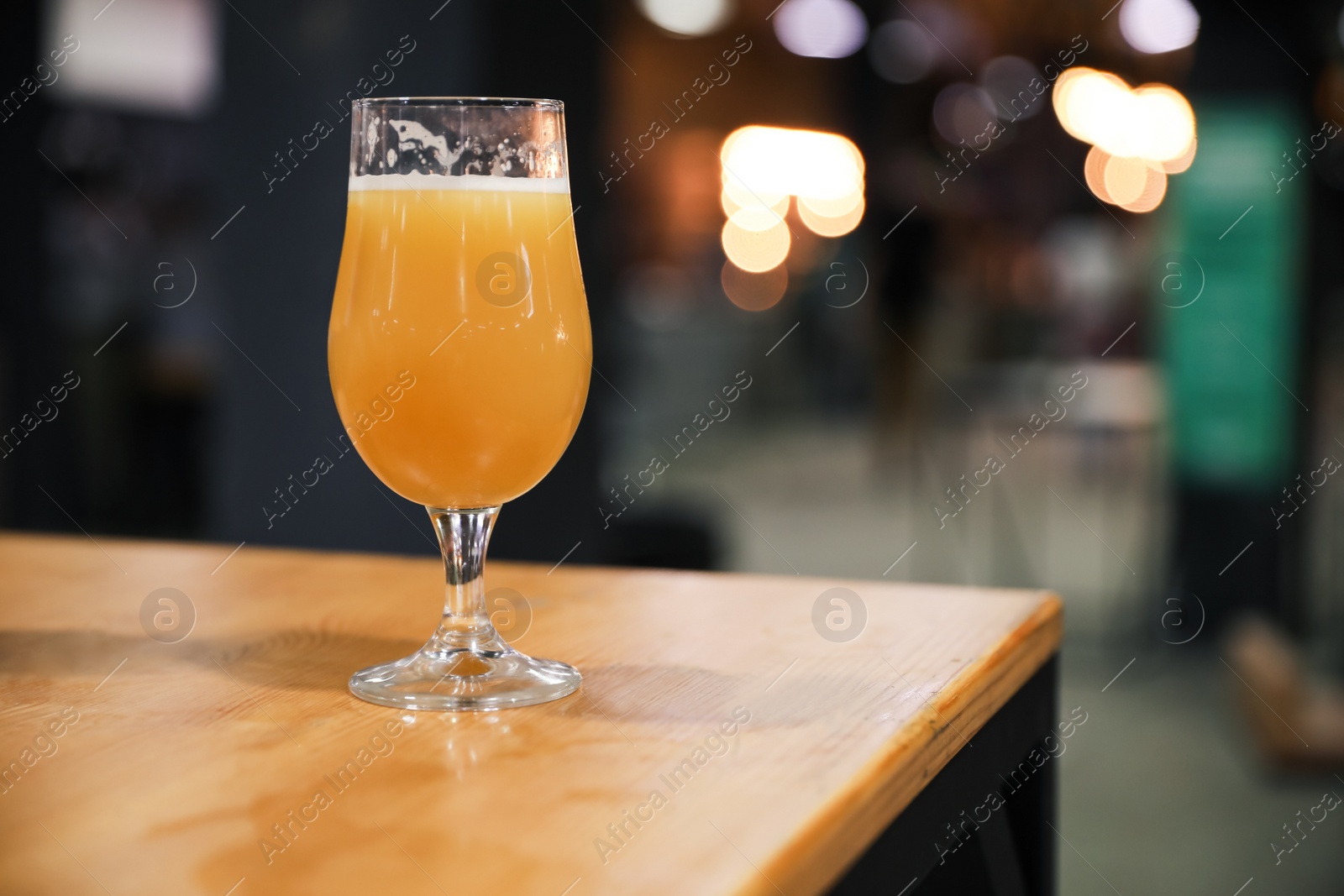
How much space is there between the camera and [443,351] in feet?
2.39

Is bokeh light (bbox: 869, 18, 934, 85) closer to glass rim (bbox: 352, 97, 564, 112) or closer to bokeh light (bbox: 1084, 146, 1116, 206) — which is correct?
bokeh light (bbox: 1084, 146, 1116, 206)

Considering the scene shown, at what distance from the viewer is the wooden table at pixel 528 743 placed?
0.46 metres

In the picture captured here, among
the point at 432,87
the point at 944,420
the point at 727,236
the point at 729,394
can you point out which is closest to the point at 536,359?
the point at 432,87

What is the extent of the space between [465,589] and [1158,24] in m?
4.67

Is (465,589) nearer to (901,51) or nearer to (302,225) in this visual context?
(302,225)

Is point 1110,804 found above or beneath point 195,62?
beneath

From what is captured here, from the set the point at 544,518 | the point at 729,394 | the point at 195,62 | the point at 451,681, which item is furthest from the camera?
the point at 729,394

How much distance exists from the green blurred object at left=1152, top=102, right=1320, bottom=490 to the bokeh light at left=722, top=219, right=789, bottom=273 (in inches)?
386

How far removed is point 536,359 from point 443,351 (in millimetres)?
53

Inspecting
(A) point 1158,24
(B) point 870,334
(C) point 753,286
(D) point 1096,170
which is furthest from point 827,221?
(A) point 1158,24

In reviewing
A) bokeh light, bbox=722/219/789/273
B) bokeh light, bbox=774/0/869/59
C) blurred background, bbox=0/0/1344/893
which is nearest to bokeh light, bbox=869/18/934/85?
blurred background, bbox=0/0/1344/893

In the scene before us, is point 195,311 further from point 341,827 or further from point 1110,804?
point 341,827

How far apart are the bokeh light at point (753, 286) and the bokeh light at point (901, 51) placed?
250 cm

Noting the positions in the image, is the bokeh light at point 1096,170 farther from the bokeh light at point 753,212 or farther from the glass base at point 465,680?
the glass base at point 465,680
